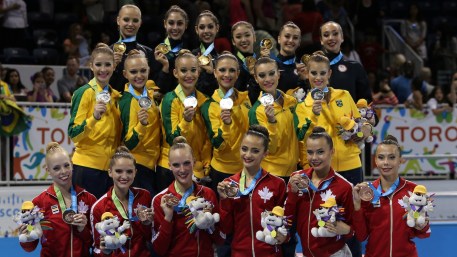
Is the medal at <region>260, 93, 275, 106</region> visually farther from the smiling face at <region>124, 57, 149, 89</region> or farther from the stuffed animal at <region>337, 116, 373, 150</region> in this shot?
the smiling face at <region>124, 57, 149, 89</region>

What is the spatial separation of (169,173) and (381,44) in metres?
8.04

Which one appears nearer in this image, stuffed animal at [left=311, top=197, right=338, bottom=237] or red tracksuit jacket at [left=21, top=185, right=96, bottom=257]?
stuffed animal at [left=311, top=197, right=338, bottom=237]

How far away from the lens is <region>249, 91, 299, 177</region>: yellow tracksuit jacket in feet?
26.3

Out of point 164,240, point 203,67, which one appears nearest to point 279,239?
point 164,240

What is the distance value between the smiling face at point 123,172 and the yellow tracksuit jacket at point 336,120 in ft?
4.79

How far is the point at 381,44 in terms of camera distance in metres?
15.6

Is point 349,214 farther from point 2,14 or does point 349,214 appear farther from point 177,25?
point 2,14

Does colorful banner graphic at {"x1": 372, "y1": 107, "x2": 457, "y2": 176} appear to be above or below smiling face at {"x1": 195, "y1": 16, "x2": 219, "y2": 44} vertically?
below

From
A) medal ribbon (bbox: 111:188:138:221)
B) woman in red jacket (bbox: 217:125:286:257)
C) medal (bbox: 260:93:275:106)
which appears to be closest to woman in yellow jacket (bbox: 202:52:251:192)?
medal (bbox: 260:93:275:106)

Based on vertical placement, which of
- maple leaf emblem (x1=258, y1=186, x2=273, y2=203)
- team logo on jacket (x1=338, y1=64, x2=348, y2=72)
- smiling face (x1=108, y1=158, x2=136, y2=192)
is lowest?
maple leaf emblem (x1=258, y1=186, x2=273, y2=203)

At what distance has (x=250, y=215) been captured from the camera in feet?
24.2

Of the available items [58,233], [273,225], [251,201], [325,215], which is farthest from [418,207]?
[58,233]

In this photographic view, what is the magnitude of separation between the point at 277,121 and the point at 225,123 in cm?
41

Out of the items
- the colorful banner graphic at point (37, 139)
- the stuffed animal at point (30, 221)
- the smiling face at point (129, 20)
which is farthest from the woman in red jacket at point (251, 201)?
the colorful banner graphic at point (37, 139)
